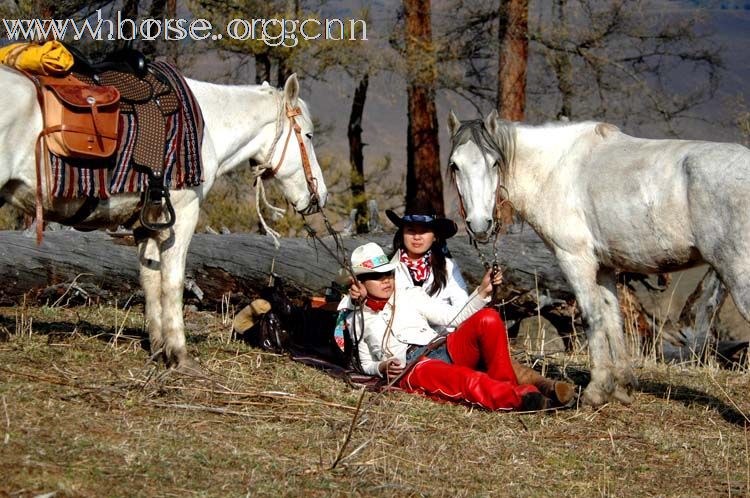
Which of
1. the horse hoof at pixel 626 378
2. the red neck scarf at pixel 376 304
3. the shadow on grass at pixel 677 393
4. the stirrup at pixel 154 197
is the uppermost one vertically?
the stirrup at pixel 154 197

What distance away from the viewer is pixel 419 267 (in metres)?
6.39

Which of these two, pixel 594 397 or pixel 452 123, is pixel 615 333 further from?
pixel 452 123

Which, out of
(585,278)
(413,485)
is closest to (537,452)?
(413,485)

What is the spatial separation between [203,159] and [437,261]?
1.72 meters

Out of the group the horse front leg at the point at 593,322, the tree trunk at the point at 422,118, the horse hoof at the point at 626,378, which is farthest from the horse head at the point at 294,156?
the tree trunk at the point at 422,118

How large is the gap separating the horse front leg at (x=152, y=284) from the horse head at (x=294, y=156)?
102 centimetres

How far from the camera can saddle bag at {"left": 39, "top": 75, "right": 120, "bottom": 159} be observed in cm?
504

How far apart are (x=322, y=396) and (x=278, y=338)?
4.58 feet

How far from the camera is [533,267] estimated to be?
9.43 meters

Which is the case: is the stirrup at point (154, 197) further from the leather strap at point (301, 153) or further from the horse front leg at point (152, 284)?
the leather strap at point (301, 153)

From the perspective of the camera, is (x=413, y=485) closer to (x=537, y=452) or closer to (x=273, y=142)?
(x=537, y=452)

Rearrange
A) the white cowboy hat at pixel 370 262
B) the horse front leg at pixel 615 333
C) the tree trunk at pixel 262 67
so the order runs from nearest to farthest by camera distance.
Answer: the white cowboy hat at pixel 370 262 → the horse front leg at pixel 615 333 → the tree trunk at pixel 262 67

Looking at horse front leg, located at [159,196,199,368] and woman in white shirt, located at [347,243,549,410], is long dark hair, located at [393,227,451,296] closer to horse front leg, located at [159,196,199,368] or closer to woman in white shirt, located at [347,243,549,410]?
woman in white shirt, located at [347,243,549,410]

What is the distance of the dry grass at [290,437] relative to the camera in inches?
152
